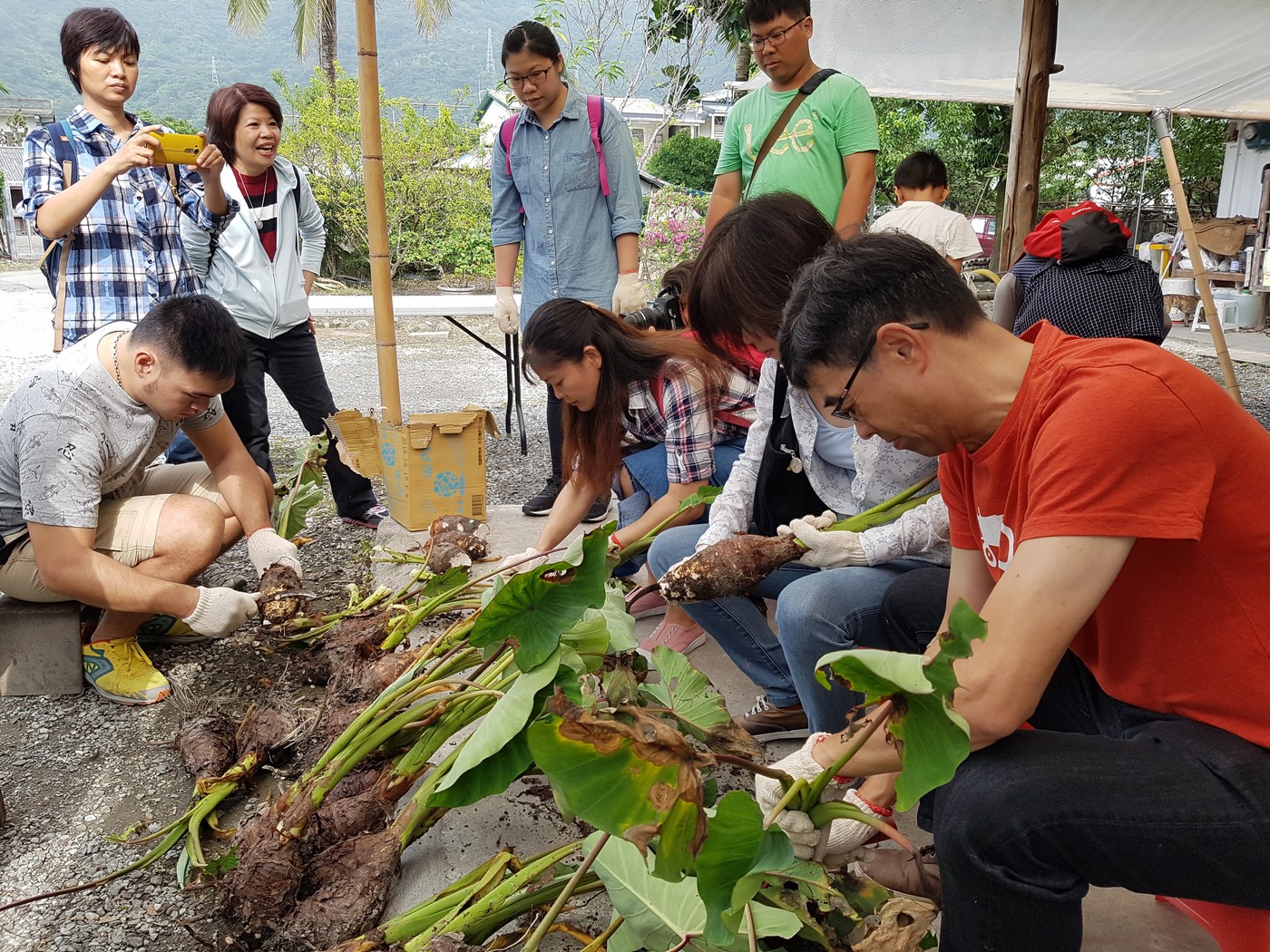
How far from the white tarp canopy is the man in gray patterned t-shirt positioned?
4.90 meters

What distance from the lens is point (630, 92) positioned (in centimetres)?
1209

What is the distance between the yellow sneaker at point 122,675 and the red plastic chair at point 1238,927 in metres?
2.43

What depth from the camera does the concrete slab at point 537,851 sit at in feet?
4.72

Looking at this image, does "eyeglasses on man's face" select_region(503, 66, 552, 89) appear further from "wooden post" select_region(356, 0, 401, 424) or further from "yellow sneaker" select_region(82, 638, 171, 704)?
"yellow sneaker" select_region(82, 638, 171, 704)

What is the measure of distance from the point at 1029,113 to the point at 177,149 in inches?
128

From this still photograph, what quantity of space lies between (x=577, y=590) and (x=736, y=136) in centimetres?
239

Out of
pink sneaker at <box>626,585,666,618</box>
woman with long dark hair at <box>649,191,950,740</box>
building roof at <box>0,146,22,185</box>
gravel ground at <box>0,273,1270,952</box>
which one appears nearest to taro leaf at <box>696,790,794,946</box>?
woman with long dark hair at <box>649,191,950,740</box>

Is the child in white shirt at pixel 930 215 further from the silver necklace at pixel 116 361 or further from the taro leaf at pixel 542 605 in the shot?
the taro leaf at pixel 542 605

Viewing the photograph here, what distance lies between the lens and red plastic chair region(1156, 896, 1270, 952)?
1164 millimetres

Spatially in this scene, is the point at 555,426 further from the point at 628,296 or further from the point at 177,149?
the point at 177,149

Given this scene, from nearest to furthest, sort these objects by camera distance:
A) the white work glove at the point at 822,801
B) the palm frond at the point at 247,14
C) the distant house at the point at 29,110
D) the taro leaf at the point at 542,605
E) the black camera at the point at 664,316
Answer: the white work glove at the point at 822,801 < the taro leaf at the point at 542,605 < the black camera at the point at 664,316 < the palm frond at the point at 247,14 < the distant house at the point at 29,110

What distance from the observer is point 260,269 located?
139 inches

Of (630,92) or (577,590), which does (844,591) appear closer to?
(577,590)

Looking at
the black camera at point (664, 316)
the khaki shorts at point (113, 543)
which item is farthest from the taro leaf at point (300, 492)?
the black camera at point (664, 316)
